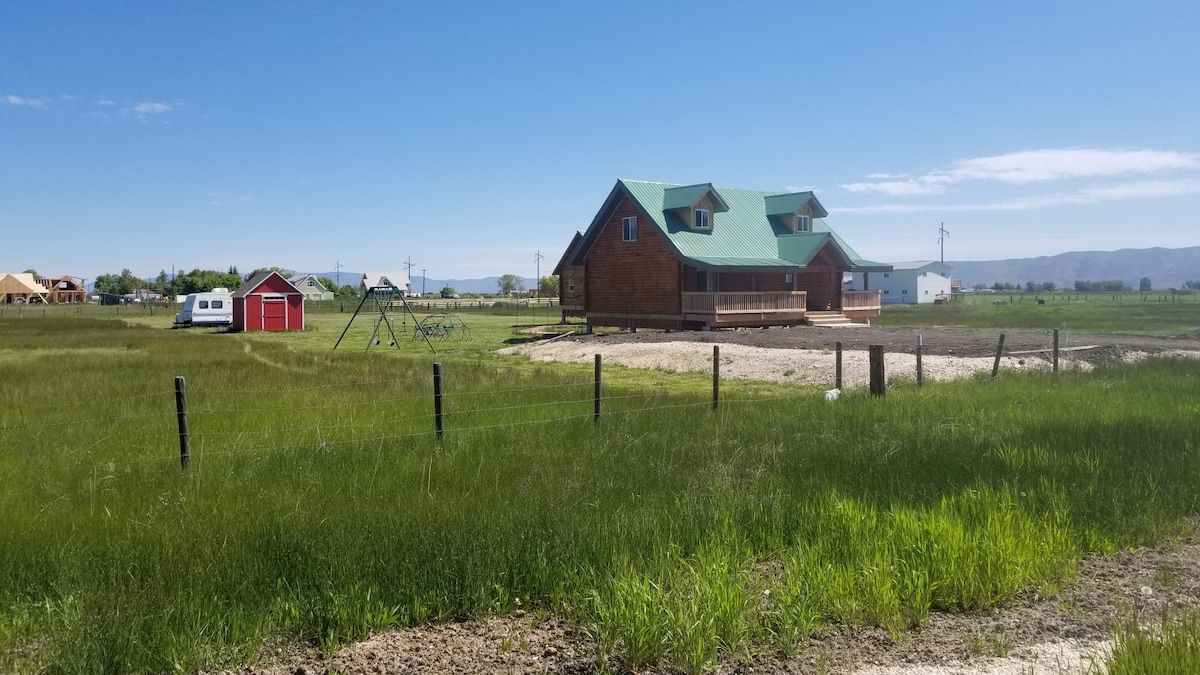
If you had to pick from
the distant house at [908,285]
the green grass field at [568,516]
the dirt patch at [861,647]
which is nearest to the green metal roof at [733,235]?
the green grass field at [568,516]

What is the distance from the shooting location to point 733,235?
4378 centimetres

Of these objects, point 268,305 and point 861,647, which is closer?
point 861,647

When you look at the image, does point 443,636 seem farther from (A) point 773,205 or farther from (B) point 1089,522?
(A) point 773,205

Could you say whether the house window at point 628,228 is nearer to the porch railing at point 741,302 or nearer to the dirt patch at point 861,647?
the porch railing at point 741,302

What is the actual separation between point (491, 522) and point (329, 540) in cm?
132

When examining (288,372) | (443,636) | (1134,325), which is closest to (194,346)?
(288,372)

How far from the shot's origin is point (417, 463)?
400 inches

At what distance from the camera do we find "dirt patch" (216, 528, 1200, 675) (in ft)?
16.7

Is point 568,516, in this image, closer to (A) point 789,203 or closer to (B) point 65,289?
(A) point 789,203

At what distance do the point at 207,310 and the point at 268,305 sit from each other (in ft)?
25.7

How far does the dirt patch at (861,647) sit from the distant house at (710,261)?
32953mm

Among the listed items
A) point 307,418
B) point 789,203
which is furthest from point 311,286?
point 307,418

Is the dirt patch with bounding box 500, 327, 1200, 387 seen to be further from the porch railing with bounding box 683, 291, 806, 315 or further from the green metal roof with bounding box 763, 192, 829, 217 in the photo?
the green metal roof with bounding box 763, 192, 829, 217

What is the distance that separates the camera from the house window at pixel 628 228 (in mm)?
42656
